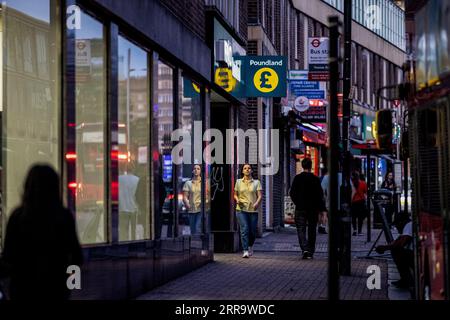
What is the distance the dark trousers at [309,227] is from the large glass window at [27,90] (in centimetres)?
1019

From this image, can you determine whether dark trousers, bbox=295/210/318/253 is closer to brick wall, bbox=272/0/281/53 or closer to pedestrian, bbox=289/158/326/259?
pedestrian, bbox=289/158/326/259

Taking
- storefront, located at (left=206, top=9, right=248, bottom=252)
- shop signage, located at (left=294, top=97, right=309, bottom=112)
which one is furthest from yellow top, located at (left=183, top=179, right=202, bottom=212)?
shop signage, located at (left=294, top=97, right=309, bottom=112)

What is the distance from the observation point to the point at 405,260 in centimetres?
1417

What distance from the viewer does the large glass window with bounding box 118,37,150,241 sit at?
13992 mm

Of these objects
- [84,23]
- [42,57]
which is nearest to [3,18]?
[42,57]

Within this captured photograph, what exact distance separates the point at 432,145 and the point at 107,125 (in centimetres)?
555

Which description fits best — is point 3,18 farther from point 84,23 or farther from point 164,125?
point 164,125

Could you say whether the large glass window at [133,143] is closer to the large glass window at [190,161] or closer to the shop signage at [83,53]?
the shop signage at [83,53]

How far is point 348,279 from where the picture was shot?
16.8 m

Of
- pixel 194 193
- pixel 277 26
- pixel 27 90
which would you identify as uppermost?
pixel 277 26

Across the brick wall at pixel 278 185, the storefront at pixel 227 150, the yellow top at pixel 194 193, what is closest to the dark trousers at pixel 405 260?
the yellow top at pixel 194 193

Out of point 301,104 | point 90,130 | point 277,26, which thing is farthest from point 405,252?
point 277,26

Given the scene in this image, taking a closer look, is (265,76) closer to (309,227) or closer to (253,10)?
(309,227)
